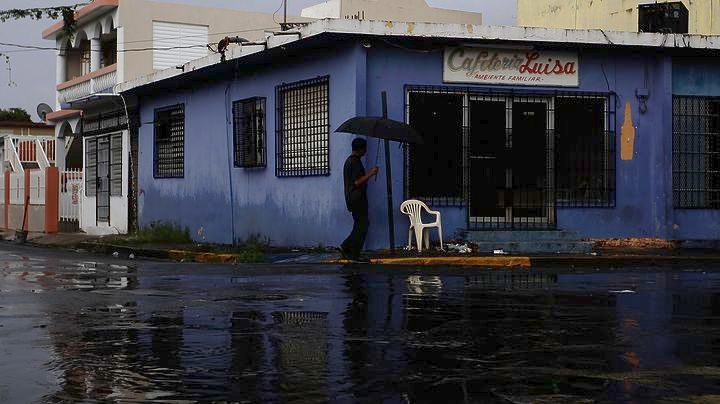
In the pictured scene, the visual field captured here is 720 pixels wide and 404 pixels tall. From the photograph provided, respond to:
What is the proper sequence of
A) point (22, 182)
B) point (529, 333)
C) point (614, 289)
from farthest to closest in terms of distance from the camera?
point (22, 182), point (614, 289), point (529, 333)

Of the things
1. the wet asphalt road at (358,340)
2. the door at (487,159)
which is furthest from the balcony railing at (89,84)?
the wet asphalt road at (358,340)

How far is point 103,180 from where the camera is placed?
27734 mm

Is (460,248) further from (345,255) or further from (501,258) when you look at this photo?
(345,255)

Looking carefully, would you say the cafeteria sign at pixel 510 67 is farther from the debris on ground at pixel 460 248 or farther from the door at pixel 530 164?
the debris on ground at pixel 460 248

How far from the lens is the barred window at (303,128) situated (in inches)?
701

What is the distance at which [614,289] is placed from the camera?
10914 millimetres

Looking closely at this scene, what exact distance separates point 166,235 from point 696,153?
11198 mm

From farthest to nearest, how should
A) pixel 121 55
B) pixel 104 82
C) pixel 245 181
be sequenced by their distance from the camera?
pixel 104 82
pixel 121 55
pixel 245 181

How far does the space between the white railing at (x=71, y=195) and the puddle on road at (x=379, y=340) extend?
18.2m

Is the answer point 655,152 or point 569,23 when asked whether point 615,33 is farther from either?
point 569,23

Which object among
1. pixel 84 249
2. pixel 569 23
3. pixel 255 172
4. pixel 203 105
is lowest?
pixel 84 249

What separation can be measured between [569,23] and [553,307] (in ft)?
63.7

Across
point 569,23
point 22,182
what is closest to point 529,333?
point 569,23

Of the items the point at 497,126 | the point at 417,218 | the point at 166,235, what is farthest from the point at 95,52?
the point at 417,218
